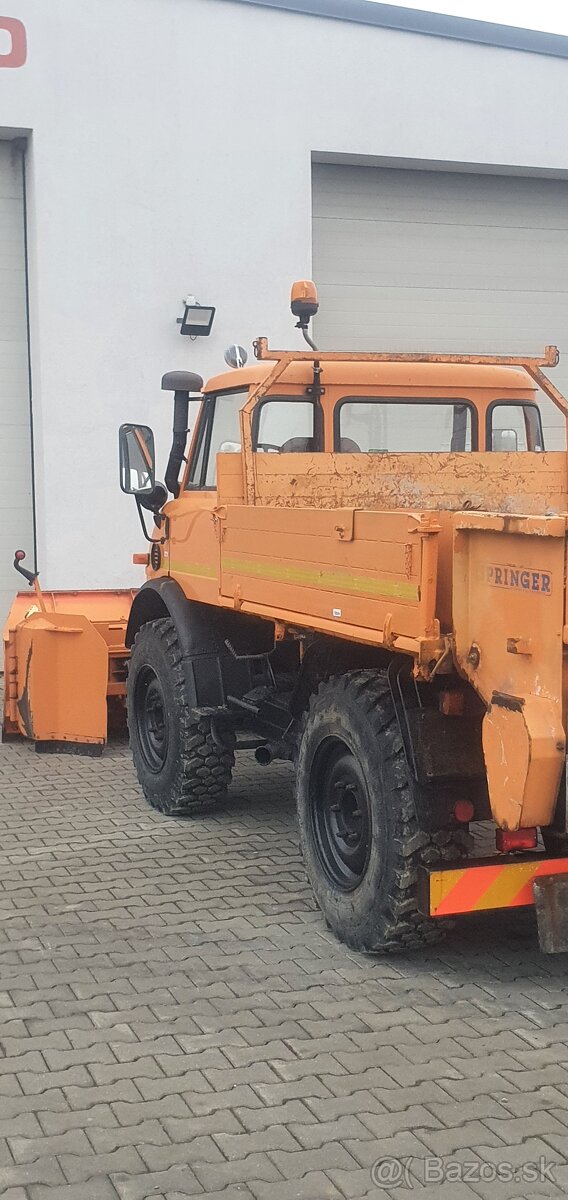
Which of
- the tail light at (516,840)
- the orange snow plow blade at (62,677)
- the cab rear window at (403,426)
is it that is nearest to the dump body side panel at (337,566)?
the tail light at (516,840)

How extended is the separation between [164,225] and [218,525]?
20.7 ft

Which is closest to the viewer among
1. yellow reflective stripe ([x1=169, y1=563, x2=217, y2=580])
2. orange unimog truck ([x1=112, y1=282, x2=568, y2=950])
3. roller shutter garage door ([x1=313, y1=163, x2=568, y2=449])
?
orange unimog truck ([x1=112, y1=282, x2=568, y2=950])

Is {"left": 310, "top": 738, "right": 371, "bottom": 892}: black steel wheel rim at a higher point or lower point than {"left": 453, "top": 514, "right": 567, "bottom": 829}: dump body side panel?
lower

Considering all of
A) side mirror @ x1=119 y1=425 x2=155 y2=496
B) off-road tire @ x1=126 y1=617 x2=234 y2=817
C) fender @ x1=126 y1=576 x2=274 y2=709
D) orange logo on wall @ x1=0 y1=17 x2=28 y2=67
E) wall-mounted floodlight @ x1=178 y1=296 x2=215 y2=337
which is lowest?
off-road tire @ x1=126 y1=617 x2=234 y2=817

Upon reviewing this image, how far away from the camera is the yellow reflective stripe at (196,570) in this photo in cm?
590

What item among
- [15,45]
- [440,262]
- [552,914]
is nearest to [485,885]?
[552,914]

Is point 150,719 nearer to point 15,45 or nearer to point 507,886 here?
point 507,886

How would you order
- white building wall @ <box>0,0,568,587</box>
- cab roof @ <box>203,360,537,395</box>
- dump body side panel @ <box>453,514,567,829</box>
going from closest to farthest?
dump body side panel @ <box>453,514,567,829</box>
cab roof @ <box>203,360,537,395</box>
white building wall @ <box>0,0,568,587</box>

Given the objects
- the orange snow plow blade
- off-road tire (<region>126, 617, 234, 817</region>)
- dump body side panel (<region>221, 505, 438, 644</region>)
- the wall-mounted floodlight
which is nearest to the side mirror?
off-road tire (<region>126, 617, 234, 817</region>)

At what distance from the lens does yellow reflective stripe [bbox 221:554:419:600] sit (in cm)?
407

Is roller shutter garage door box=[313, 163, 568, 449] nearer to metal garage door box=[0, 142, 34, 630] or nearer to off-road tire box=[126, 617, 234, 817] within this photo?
metal garage door box=[0, 142, 34, 630]

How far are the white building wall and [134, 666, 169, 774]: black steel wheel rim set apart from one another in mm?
4380

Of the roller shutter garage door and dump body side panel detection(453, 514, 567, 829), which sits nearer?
dump body side panel detection(453, 514, 567, 829)

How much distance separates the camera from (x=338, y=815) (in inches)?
188
